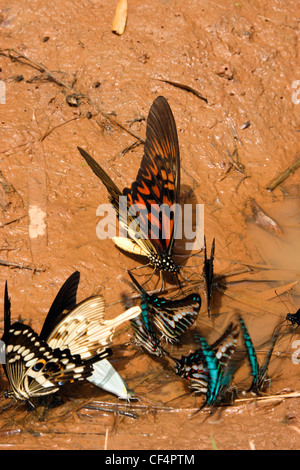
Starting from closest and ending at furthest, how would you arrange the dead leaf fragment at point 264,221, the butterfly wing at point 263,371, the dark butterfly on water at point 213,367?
the dark butterfly on water at point 213,367
the butterfly wing at point 263,371
the dead leaf fragment at point 264,221

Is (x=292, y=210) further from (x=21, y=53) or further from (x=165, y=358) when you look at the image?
(x=21, y=53)

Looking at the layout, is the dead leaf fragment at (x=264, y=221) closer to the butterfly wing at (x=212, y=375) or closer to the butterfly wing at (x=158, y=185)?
the butterfly wing at (x=158, y=185)

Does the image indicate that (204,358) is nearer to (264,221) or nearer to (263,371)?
(263,371)

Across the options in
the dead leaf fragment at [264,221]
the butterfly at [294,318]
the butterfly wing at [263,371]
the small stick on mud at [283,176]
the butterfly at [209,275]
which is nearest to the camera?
the butterfly wing at [263,371]

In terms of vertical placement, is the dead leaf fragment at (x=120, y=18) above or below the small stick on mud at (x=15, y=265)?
above

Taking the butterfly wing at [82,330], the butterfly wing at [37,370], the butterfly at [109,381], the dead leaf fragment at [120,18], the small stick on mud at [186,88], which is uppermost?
the dead leaf fragment at [120,18]

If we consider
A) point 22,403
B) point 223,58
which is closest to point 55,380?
point 22,403

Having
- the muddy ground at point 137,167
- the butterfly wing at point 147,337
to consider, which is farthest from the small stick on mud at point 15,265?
the butterfly wing at point 147,337
